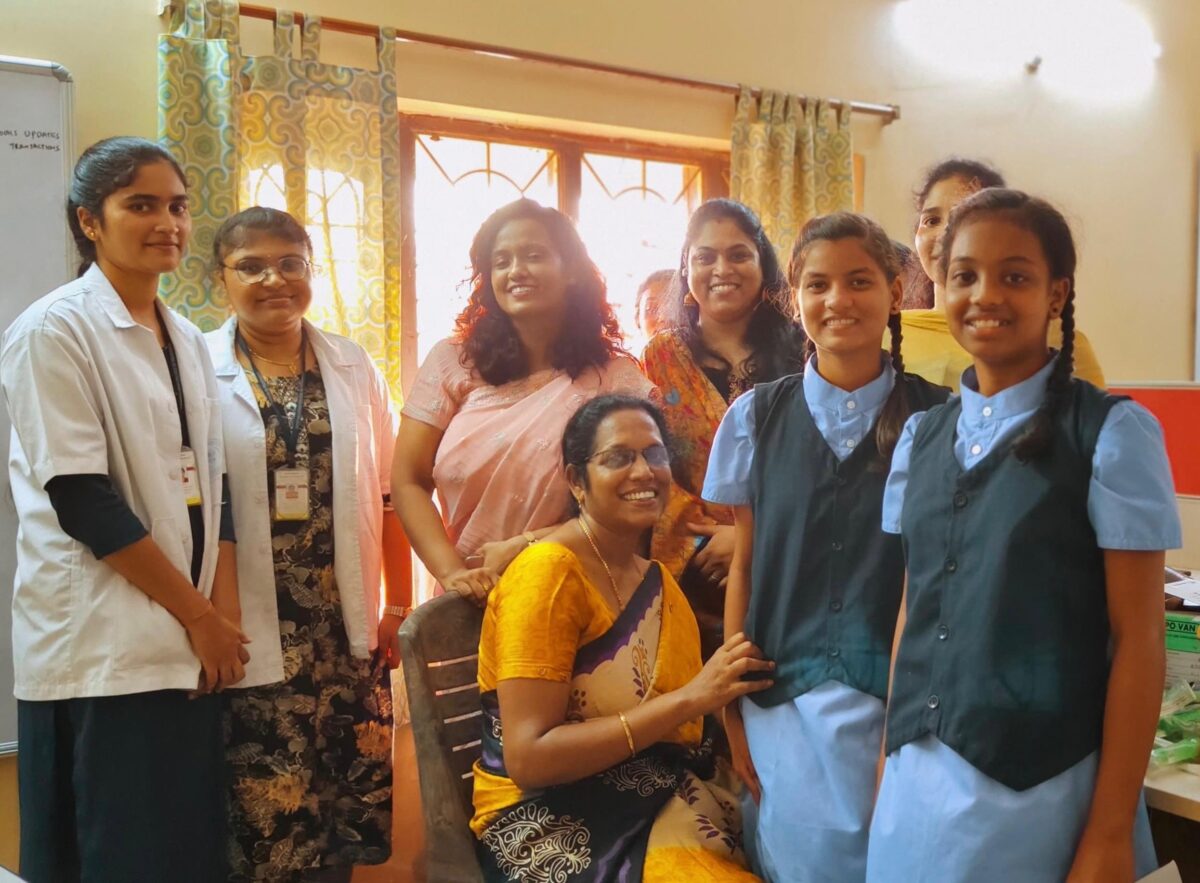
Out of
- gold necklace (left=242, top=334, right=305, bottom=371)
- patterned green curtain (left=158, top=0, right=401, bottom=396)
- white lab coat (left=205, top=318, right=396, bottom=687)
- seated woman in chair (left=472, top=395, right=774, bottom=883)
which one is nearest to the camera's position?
seated woman in chair (left=472, top=395, right=774, bottom=883)

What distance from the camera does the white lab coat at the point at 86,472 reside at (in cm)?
167

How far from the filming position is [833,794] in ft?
4.09

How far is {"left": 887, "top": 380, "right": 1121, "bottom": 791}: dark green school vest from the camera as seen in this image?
1.06 meters

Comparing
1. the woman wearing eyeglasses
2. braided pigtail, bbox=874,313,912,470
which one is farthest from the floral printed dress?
braided pigtail, bbox=874,313,912,470

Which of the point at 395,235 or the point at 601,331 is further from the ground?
the point at 395,235

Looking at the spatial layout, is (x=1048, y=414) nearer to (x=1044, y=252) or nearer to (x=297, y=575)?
(x=1044, y=252)

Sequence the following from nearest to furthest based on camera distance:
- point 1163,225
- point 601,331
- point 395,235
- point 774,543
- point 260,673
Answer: point 774,543
point 260,673
point 601,331
point 395,235
point 1163,225

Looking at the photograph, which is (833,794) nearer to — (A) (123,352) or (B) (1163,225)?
(A) (123,352)

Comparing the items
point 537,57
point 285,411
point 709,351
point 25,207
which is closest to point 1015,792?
point 709,351

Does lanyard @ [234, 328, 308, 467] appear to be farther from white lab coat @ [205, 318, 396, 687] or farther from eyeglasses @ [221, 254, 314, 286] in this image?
eyeglasses @ [221, 254, 314, 286]

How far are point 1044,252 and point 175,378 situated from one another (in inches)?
59.3

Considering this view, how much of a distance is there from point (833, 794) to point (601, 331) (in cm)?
114

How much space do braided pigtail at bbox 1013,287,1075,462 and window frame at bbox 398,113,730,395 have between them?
2178 mm

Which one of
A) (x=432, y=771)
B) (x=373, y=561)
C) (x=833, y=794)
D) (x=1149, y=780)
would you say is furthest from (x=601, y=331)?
(x=1149, y=780)
